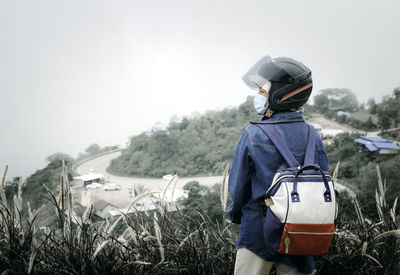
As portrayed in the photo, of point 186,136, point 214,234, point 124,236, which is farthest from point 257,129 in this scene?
point 186,136

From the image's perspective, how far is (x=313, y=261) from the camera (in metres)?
1.03

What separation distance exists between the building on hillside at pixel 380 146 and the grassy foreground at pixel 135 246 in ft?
37.9

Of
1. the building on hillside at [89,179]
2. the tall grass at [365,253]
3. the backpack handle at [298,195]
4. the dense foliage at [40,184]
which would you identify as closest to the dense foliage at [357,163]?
the tall grass at [365,253]

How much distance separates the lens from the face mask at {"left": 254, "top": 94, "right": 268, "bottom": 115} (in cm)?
113

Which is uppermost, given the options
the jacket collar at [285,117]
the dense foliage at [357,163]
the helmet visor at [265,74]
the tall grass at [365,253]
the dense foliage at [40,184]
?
the helmet visor at [265,74]

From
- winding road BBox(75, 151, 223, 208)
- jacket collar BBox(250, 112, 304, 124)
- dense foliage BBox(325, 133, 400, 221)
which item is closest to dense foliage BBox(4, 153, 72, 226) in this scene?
winding road BBox(75, 151, 223, 208)

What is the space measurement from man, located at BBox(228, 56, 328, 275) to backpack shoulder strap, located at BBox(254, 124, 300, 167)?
0.02m

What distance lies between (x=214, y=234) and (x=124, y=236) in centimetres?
47

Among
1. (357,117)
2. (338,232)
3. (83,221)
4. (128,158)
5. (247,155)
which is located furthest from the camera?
(128,158)

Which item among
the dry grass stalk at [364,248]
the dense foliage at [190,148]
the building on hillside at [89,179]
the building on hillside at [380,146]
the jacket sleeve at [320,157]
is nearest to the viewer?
the jacket sleeve at [320,157]

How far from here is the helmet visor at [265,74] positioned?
3.44 ft

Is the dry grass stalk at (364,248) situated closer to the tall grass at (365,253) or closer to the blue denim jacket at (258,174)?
the tall grass at (365,253)

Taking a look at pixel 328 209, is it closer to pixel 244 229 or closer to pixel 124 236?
pixel 244 229

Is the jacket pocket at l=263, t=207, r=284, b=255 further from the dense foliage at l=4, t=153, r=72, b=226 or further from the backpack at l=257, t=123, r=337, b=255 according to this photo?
the dense foliage at l=4, t=153, r=72, b=226
